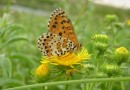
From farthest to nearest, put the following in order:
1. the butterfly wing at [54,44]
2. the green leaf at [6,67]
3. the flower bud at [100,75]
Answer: the green leaf at [6,67] < the butterfly wing at [54,44] < the flower bud at [100,75]

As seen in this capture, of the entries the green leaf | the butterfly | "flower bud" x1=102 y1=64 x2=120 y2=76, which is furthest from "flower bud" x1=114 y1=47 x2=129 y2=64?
the green leaf

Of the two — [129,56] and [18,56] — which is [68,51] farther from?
[18,56]

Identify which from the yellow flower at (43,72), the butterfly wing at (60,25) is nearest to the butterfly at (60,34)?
the butterfly wing at (60,25)

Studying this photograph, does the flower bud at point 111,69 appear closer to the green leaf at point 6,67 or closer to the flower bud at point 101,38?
the flower bud at point 101,38

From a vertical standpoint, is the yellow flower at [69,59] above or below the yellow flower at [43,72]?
above

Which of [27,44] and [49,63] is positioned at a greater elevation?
[27,44]

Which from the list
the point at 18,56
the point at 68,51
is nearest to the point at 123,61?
the point at 68,51

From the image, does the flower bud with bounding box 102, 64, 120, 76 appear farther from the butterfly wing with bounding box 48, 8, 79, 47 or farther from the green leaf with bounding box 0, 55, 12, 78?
the green leaf with bounding box 0, 55, 12, 78

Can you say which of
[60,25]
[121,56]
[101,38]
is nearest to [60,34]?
[60,25]
